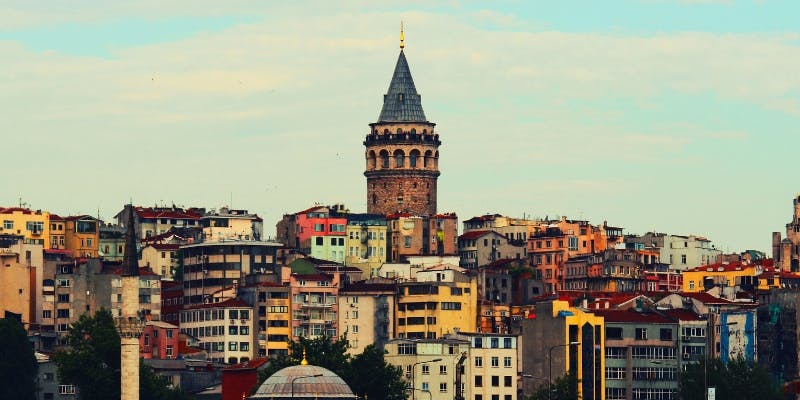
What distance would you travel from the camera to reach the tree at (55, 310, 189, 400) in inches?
6344

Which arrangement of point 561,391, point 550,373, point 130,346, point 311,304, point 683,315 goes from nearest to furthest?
1. point 130,346
2. point 561,391
3. point 550,373
4. point 683,315
5. point 311,304

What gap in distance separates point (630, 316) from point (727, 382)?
524 inches

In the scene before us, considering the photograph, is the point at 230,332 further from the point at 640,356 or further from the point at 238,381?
the point at 640,356

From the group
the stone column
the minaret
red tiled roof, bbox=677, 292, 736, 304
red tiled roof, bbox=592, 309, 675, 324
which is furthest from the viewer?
red tiled roof, bbox=677, 292, 736, 304

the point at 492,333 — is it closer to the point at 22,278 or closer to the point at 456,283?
the point at 456,283

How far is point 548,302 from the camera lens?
174375 mm

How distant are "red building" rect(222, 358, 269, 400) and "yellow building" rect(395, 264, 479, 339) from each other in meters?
23.5

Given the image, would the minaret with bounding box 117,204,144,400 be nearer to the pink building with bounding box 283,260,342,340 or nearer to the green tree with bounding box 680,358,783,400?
the green tree with bounding box 680,358,783,400

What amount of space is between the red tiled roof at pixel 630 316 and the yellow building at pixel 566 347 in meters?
1.96

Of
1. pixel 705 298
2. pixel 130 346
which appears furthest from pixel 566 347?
pixel 130 346

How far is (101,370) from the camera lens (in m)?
166

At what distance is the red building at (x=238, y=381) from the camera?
162 metres

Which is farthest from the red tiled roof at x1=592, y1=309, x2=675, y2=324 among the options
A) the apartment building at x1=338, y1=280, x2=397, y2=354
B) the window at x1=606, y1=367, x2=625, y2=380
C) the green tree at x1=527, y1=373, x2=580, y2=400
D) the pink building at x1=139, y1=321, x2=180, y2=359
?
the pink building at x1=139, y1=321, x2=180, y2=359

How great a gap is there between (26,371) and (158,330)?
15540 millimetres
